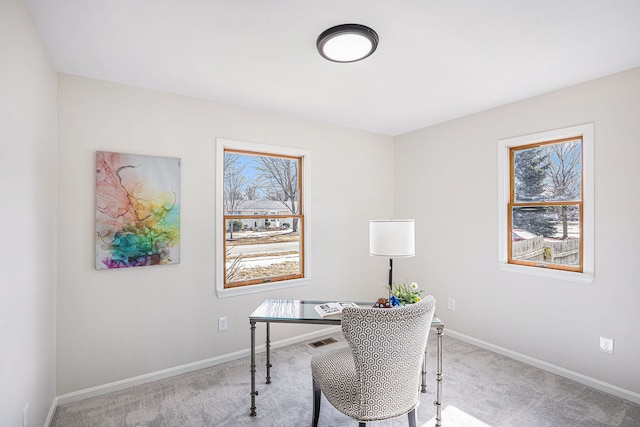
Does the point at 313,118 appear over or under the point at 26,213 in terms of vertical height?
over

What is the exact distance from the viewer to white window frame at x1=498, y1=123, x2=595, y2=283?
2.71 meters

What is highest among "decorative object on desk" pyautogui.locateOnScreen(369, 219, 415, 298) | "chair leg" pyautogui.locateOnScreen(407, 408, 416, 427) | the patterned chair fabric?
"decorative object on desk" pyautogui.locateOnScreen(369, 219, 415, 298)

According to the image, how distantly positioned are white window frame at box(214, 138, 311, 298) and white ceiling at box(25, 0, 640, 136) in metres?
0.45

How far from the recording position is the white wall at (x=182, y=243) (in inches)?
98.3

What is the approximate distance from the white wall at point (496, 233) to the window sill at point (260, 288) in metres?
1.58

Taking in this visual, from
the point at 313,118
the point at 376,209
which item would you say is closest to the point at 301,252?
the point at 376,209

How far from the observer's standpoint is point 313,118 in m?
3.71

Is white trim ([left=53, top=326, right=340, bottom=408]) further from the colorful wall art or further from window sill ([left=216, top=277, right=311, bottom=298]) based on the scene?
the colorful wall art

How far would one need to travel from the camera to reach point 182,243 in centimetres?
295

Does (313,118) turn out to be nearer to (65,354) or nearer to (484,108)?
(484,108)

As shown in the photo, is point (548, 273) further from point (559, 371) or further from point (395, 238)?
point (395, 238)

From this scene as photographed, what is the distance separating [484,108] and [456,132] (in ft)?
1.41

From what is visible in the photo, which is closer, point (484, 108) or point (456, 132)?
point (484, 108)

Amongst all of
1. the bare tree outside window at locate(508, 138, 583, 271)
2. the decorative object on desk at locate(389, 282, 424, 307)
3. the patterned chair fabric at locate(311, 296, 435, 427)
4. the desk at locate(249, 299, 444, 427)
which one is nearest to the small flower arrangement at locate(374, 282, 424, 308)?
the decorative object on desk at locate(389, 282, 424, 307)
